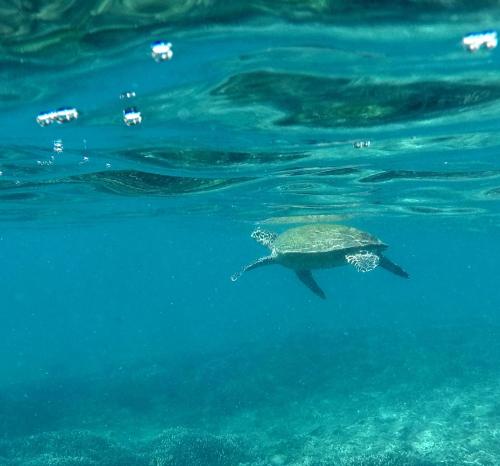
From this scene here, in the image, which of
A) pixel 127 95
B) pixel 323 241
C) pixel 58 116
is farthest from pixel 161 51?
pixel 323 241

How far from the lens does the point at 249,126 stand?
1453cm

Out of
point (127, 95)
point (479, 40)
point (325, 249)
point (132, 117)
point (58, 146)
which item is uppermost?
point (479, 40)

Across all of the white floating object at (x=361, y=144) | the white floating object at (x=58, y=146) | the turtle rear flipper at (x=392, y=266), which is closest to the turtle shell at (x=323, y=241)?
the turtle rear flipper at (x=392, y=266)

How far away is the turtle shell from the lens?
64.1ft

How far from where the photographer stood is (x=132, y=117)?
1312 cm

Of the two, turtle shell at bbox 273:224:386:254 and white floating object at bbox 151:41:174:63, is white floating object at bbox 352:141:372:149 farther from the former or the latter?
white floating object at bbox 151:41:174:63

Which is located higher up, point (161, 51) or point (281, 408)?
point (161, 51)

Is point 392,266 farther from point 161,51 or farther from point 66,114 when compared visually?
point 161,51

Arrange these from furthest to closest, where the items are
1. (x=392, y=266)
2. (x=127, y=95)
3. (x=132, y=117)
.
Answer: (x=392, y=266), (x=132, y=117), (x=127, y=95)

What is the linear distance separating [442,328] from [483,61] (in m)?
35.2

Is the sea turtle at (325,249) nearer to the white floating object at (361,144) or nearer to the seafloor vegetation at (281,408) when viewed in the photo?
the white floating object at (361,144)

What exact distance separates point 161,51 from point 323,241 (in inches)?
491

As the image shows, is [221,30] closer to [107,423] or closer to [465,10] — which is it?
[465,10]

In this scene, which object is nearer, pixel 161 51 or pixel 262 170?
pixel 161 51
